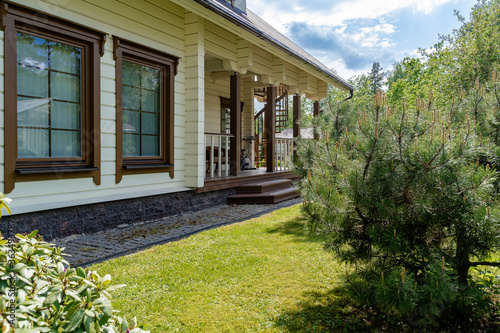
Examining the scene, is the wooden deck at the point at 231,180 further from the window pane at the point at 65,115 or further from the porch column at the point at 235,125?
the window pane at the point at 65,115

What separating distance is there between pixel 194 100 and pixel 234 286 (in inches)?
167

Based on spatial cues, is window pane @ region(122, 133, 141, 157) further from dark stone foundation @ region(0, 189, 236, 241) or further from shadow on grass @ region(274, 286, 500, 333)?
shadow on grass @ region(274, 286, 500, 333)

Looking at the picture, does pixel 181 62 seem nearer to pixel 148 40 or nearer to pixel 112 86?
pixel 148 40

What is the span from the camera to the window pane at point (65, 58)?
4.46m

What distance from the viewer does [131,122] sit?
5.65 metres

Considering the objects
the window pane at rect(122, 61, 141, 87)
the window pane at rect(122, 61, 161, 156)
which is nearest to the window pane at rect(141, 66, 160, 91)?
the window pane at rect(122, 61, 161, 156)

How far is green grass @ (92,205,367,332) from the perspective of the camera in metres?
2.38

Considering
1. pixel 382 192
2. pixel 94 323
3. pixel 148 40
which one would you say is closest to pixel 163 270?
pixel 382 192

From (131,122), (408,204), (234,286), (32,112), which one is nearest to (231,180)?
(131,122)

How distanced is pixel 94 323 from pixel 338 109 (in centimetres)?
319

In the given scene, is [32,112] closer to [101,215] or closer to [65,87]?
[65,87]

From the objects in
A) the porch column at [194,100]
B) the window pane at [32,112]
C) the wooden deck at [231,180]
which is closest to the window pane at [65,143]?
the window pane at [32,112]

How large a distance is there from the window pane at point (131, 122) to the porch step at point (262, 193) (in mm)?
2611

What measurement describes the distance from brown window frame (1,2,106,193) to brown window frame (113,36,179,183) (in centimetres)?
36
